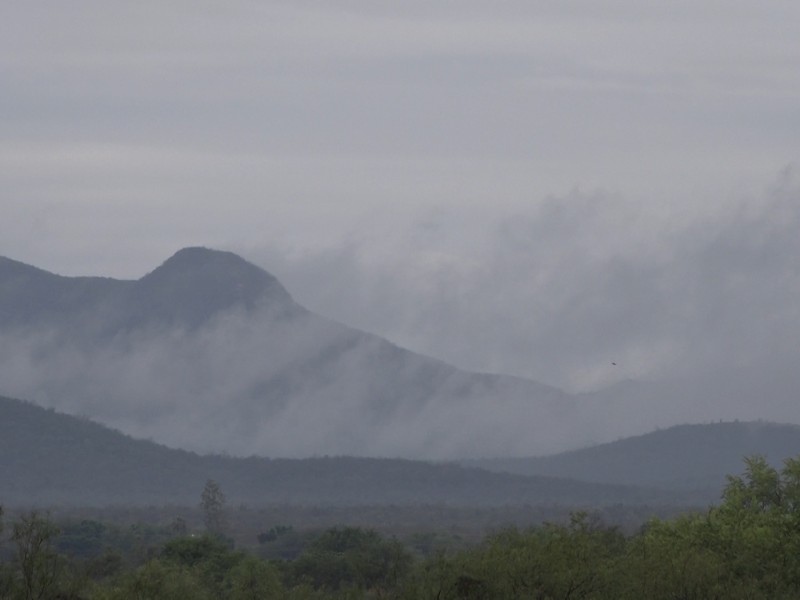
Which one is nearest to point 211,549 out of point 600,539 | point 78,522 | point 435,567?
point 600,539

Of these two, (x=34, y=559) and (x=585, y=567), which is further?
(x=585, y=567)

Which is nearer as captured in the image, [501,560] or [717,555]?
[501,560]

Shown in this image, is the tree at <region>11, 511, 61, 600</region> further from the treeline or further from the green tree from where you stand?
the green tree

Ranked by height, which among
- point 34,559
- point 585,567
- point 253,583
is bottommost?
point 253,583

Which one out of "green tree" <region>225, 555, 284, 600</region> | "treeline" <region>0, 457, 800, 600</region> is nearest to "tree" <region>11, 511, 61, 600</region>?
"treeline" <region>0, 457, 800, 600</region>

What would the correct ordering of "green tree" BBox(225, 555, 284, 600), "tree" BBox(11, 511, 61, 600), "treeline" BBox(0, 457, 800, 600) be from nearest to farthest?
"tree" BBox(11, 511, 61, 600) < "treeline" BBox(0, 457, 800, 600) < "green tree" BBox(225, 555, 284, 600)

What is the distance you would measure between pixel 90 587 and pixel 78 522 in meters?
104

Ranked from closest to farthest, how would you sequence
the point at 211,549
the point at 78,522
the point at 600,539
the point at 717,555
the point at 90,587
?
the point at 90,587 → the point at 717,555 → the point at 600,539 → the point at 211,549 → the point at 78,522

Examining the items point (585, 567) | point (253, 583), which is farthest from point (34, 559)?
point (585, 567)

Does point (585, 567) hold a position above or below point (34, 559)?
above

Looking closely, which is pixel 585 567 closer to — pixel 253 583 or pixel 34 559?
pixel 253 583

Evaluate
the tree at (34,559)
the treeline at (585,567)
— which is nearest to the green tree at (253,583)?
the treeline at (585,567)

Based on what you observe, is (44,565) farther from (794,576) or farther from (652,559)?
(794,576)

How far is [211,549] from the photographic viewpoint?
8638 centimetres
